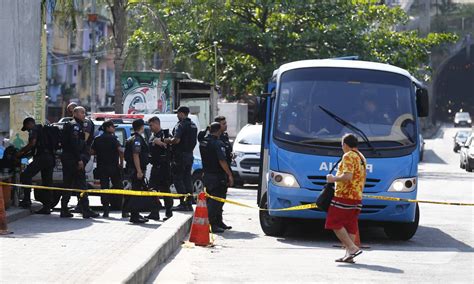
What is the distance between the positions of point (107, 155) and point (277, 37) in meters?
29.4

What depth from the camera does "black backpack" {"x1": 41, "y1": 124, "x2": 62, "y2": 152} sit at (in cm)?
1817

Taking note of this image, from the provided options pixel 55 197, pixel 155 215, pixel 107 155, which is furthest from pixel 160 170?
pixel 55 197

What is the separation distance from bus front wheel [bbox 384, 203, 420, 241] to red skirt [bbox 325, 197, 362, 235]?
10.2 ft

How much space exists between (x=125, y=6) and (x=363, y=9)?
1918 centimetres

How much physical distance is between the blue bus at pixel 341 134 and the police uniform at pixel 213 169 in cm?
71

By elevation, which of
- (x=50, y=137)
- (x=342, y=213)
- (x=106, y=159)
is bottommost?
(x=342, y=213)

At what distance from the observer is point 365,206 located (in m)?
16.0

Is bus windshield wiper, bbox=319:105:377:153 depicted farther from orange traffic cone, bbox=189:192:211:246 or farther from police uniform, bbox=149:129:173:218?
police uniform, bbox=149:129:173:218

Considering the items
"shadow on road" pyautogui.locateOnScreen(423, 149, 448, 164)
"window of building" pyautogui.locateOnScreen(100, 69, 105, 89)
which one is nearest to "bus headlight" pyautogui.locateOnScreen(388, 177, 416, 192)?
"shadow on road" pyautogui.locateOnScreen(423, 149, 448, 164)

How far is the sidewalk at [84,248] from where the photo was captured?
10.3m

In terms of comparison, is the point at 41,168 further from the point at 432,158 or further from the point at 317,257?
the point at 432,158

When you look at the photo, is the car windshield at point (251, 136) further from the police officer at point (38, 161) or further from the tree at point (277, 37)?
the tree at point (277, 37)

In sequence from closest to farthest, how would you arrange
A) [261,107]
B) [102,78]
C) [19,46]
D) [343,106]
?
[19,46], [343,106], [261,107], [102,78]

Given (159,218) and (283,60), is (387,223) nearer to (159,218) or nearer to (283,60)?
(159,218)
